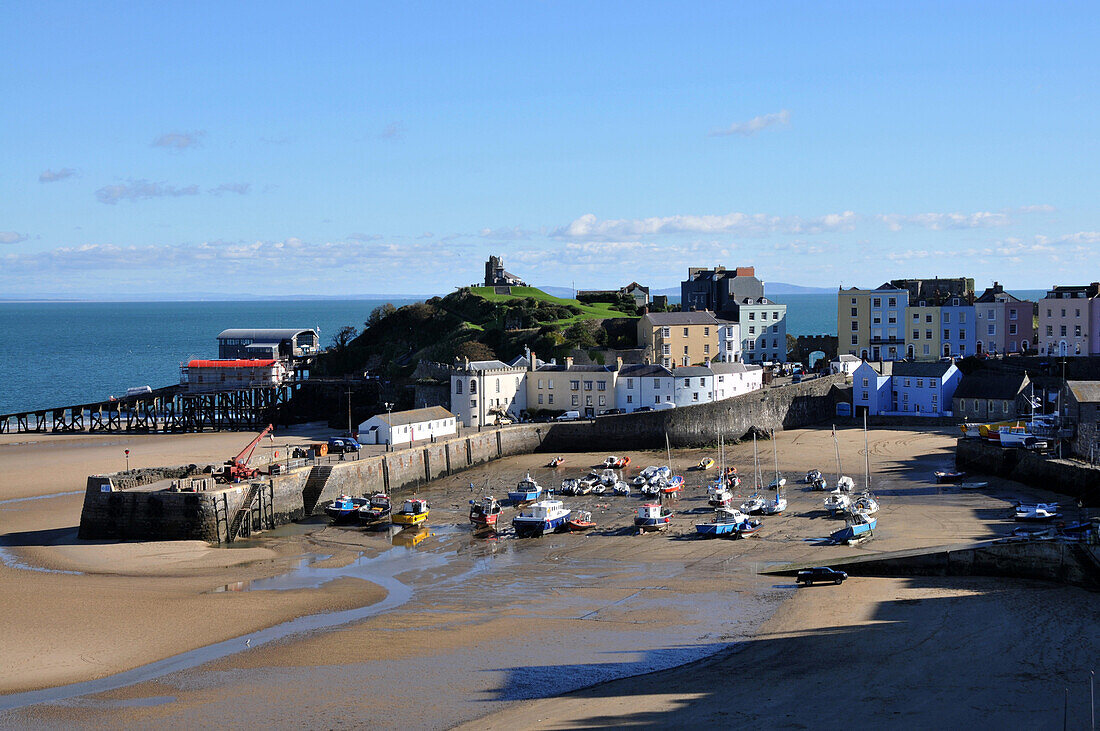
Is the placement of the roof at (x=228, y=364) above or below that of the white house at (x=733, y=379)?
above

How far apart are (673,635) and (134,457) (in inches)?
1444

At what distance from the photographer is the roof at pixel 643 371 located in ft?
204

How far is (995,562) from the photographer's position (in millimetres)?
30953

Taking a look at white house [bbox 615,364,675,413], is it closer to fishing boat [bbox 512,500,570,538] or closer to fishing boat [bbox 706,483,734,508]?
fishing boat [bbox 706,483,734,508]

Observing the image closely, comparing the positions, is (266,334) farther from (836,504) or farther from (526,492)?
(836,504)

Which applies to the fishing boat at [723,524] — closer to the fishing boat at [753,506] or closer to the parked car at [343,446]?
the fishing boat at [753,506]

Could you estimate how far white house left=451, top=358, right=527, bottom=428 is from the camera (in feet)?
198

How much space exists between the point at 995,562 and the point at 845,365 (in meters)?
38.5

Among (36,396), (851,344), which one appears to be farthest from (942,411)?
(36,396)

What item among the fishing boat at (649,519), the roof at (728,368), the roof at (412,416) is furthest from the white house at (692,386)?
the fishing boat at (649,519)

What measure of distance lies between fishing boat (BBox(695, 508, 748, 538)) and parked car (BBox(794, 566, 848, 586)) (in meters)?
6.88

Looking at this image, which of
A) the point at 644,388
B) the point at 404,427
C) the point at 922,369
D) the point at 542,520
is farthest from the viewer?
the point at 922,369

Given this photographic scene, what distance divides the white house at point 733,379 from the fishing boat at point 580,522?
24352mm

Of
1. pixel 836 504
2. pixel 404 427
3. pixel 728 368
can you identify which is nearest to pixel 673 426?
pixel 728 368
